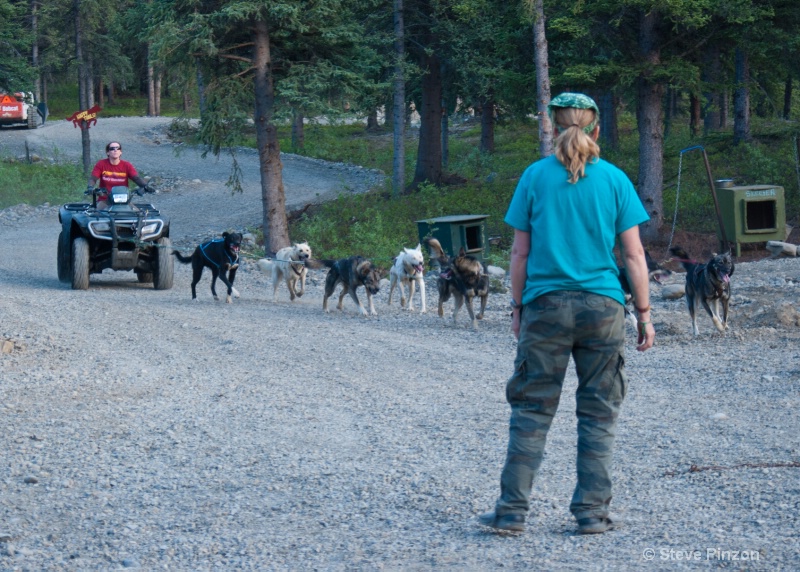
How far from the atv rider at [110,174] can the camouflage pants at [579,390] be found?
38.5 ft

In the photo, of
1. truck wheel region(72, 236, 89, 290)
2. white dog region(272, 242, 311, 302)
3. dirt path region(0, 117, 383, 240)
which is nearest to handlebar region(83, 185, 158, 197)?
truck wheel region(72, 236, 89, 290)

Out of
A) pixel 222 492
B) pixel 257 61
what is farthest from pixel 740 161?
pixel 222 492

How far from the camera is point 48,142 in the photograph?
48438 mm

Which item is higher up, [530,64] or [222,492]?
[530,64]

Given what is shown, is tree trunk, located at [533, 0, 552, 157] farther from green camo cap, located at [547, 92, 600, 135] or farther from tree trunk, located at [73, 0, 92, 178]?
tree trunk, located at [73, 0, 92, 178]

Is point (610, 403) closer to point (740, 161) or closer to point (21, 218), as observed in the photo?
point (740, 161)

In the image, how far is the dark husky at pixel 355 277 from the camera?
1422cm

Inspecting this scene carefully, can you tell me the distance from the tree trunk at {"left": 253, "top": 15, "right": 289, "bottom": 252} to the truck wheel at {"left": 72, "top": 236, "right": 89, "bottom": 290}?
5632mm

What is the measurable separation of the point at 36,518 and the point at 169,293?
11402 mm

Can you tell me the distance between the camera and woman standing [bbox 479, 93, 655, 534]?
178 inches

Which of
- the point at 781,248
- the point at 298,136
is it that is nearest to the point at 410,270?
the point at 781,248

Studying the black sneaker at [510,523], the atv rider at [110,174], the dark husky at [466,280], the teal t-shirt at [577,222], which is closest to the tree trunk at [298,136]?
→ the atv rider at [110,174]

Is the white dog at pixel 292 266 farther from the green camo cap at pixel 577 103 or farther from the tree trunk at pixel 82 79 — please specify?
the tree trunk at pixel 82 79

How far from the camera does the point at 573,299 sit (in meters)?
4.52
